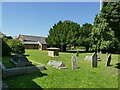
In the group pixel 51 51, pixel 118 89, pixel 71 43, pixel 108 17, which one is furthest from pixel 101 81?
pixel 71 43

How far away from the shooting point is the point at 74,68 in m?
15.6

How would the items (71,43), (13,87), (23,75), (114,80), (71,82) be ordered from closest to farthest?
1. (13,87)
2. (71,82)
3. (114,80)
4. (23,75)
5. (71,43)

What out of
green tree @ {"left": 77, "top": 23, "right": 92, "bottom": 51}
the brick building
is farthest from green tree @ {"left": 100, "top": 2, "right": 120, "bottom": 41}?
the brick building

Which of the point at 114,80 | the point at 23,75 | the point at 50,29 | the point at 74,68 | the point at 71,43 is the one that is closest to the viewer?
the point at 114,80

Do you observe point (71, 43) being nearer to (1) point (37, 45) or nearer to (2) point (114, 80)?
(1) point (37, 45)

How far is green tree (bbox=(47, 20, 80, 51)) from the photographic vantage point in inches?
2119

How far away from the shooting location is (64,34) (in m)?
55.0

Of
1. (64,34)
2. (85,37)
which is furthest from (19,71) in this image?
(85,37)

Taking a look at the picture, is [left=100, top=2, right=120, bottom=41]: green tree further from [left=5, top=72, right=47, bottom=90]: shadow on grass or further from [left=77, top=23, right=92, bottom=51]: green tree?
[left=77, top=23, right=92, bottom=51]: green tree

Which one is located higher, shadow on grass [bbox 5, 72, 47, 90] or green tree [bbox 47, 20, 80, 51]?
green tree [bbox 47, 20, 80, 51]

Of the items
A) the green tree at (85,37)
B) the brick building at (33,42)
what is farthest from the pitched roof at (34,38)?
the green tree at (85,37)

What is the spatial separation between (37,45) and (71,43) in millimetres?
23980

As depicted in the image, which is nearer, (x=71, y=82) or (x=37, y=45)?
(x=71, y=82)

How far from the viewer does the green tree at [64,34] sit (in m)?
53.8
